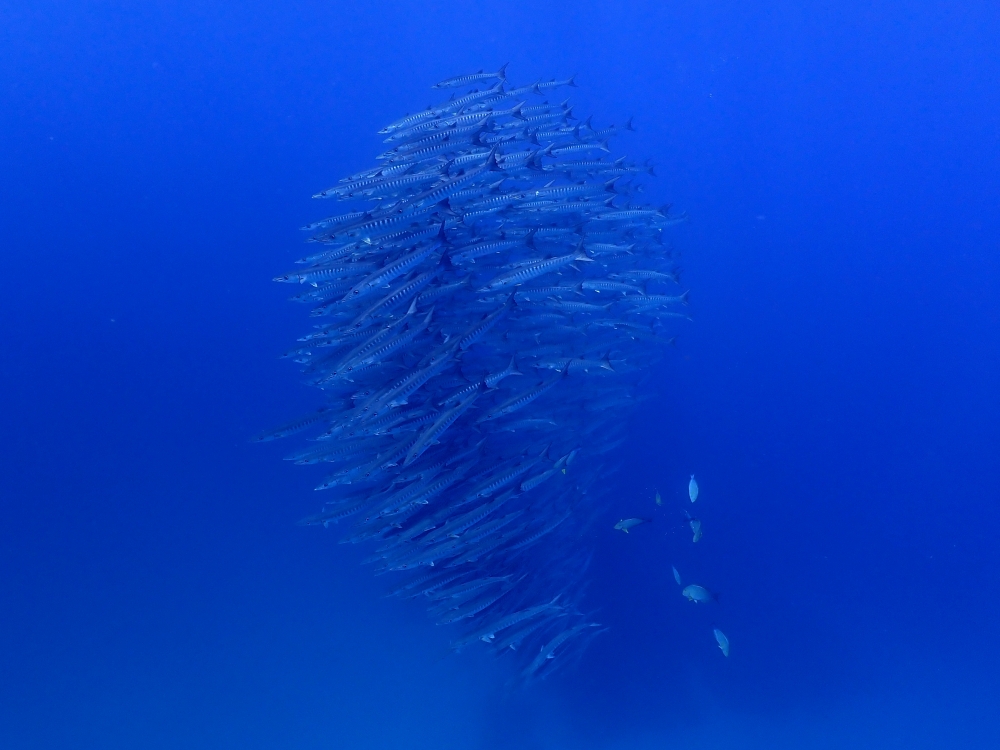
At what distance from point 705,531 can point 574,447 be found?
3531 mm

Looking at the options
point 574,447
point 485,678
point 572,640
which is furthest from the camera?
point 485,678

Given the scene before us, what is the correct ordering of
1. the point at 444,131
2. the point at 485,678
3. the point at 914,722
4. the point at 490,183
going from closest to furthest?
1. the point at 490,183
2. the point at 444,131
3. the point at 485,678
4. the point at 914,722

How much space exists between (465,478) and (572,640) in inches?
98.3

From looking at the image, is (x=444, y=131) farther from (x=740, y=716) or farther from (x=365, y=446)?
(x=740, y=716)

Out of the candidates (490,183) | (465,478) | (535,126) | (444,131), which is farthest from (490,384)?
(535,126)

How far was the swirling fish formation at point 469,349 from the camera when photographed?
366 centimetres

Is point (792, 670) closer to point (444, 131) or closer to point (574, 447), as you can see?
point (574, 447)

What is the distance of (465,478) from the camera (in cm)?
398

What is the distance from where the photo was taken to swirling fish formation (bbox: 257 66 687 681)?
12.0ft

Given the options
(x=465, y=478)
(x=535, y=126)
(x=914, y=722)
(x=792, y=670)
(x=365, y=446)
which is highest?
(x=535, y=126)

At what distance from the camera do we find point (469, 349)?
4.20 metres

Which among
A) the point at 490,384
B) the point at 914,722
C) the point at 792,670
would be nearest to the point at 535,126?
the point at 490,384

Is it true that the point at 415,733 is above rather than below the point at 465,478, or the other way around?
below

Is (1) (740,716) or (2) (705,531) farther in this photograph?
(2) (705,531)
